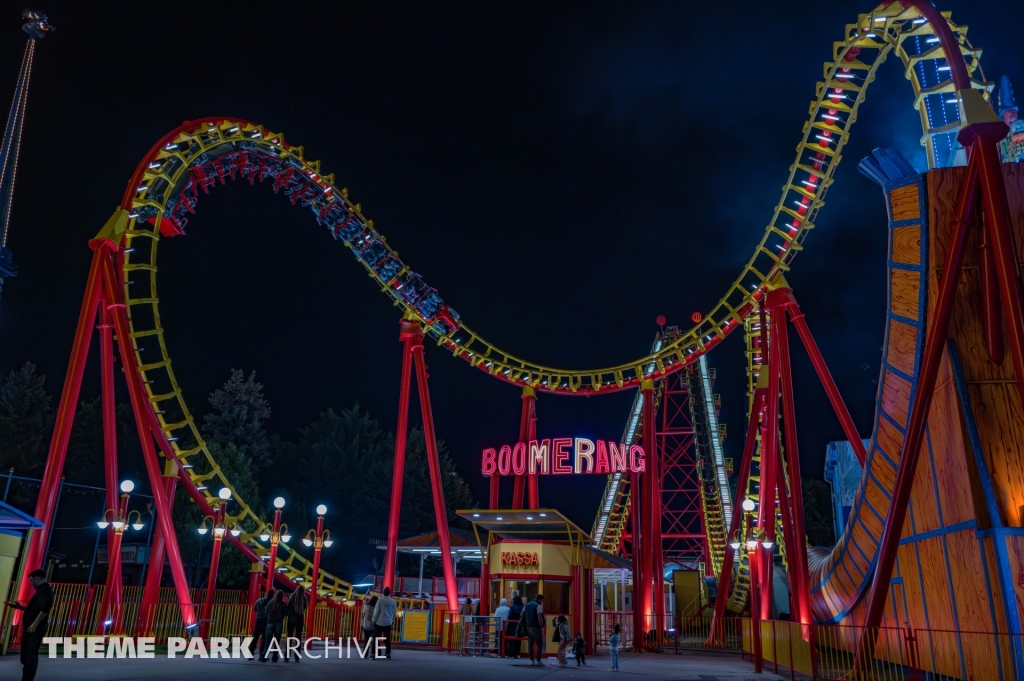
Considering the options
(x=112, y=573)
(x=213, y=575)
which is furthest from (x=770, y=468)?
(x=112, y=573)

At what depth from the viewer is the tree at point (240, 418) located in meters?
54.4

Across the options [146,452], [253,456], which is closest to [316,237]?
[253,456]

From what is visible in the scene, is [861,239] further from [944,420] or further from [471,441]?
[944,420]

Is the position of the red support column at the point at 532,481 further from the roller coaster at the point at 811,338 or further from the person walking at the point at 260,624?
the person walking at the point at 260,624

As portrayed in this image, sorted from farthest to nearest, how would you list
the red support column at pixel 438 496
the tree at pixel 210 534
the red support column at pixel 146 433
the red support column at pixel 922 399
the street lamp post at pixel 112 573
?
the tree at pixel 210 534, the red support column at pixel 438 496, the red support column at pixel 146 433, the street lamp post at pixel 112 573, the red support column at pixel 922 399

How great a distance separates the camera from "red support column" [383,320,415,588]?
22.7 m

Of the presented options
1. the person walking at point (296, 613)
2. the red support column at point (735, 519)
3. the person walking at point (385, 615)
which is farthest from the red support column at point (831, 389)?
the person walking at point (296, 613)

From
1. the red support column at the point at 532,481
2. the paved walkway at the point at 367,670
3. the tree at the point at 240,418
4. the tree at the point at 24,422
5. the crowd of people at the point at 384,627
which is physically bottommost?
the paved walkway at the point at 367,670

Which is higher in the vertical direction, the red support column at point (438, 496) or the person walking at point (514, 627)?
the red support column at point (438, 496)

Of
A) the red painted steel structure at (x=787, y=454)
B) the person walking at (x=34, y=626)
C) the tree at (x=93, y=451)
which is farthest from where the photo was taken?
the tree at (x=93, y=451)

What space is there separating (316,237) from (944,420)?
5759 cm

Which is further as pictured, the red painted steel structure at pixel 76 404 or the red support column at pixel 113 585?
the red support column at pixel 113 585

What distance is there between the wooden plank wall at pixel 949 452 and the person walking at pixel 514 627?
27.8 ft

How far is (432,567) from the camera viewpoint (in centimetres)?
5297
